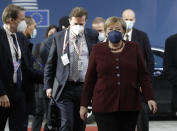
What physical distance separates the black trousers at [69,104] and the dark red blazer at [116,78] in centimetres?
133

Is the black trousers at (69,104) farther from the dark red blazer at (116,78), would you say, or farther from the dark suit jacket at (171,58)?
the dark red blazer at (116,78)

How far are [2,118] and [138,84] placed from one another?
1.42 meters

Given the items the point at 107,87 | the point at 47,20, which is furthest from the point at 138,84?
the point at 47,20

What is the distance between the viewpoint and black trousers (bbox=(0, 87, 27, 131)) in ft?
20.8

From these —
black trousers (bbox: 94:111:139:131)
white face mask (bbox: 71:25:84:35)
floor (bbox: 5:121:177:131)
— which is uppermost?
white face mask (bbox: 71:25:84:35)

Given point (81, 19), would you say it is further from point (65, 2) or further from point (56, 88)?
point (65, 2)

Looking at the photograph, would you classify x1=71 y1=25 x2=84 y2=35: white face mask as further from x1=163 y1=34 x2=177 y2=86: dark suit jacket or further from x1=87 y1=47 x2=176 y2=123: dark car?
x1=87 y1=47 x2=176 y2=123: dark car

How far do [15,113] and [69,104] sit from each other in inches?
38.3

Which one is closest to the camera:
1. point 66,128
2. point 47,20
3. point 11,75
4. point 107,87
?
point 107,87

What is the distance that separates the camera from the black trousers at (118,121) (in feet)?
18.8

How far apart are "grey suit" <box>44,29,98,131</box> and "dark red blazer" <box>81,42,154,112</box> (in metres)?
1.33

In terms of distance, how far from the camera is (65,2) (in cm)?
1347

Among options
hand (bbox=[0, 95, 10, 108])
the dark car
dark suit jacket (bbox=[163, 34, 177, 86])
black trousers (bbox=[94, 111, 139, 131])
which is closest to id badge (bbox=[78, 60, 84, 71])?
dark suit jacket (bbox=[163, 34, 177, 86])

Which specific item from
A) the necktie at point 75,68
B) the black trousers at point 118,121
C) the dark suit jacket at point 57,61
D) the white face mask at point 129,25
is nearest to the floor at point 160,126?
the white face mask at point 129,25
